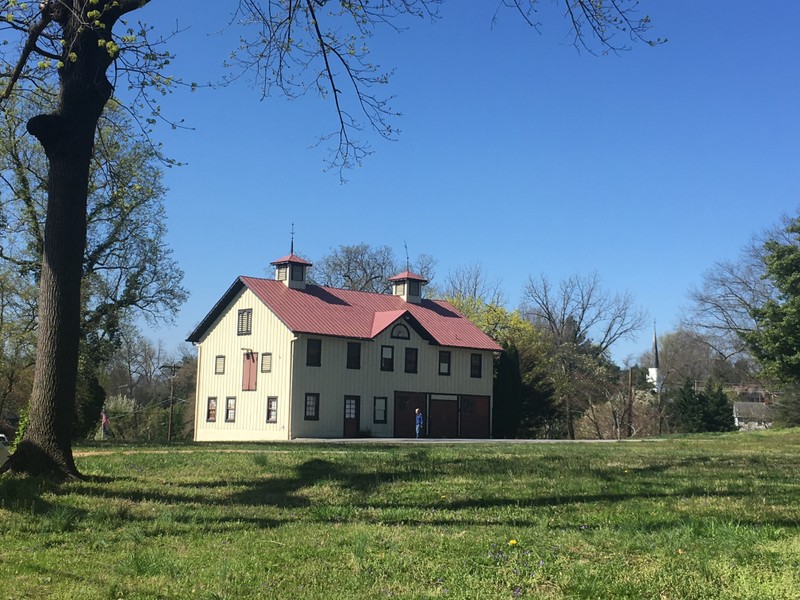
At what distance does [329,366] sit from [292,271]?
22.3ft

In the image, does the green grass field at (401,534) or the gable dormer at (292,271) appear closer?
the green grass field at (401,534)

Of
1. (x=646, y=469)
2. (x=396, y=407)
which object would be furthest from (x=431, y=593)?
(x=396, y=407)

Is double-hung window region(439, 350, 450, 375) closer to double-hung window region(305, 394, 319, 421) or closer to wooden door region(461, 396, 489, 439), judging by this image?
wooden door region(461, 396, 489, 439)

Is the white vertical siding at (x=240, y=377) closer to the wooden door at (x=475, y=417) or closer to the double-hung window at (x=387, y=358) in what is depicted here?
the double-hung window at (x=387, y=358)

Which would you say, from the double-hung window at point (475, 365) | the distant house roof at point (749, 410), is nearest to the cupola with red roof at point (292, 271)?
the double-hung window at point (475, 365)

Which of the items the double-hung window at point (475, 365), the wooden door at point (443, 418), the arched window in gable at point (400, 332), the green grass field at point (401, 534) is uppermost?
the arched window in gable at point (400, 332)

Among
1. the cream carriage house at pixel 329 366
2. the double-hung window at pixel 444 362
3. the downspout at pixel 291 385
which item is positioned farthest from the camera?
the double-hung window at pixel 444 362

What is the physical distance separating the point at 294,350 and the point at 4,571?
37.0 meters

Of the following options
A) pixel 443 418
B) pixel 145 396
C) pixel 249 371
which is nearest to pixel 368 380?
pixel 443 418

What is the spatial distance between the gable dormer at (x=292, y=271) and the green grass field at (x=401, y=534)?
35.1m

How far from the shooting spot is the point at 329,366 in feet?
145

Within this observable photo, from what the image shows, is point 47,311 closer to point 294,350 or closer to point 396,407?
point 294,350

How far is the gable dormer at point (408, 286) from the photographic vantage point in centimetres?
5284

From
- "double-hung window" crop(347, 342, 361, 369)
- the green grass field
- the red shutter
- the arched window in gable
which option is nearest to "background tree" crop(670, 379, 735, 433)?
the arched window in gable
